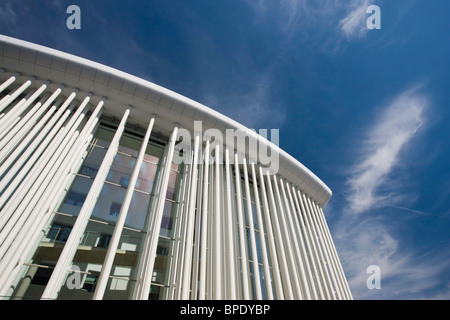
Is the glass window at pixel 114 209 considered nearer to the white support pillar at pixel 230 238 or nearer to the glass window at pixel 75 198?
the glass window at pixel 75 198

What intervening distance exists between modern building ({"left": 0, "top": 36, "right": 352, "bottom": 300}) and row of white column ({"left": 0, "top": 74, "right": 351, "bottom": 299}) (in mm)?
43

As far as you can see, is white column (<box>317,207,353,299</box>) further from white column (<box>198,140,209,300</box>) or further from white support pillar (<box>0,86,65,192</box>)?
white support pillar (<box>0,86,65,192</box>)

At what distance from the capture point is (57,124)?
26.1 ft

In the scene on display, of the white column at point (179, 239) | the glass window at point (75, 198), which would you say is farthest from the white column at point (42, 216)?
the white column at point (179, 239)

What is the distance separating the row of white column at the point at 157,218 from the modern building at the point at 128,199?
0.14 ft

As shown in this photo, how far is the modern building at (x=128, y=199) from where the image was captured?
6168 millimetres

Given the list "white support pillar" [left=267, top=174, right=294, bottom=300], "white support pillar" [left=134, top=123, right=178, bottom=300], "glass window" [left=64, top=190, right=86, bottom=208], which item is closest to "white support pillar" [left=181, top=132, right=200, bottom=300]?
"white support pillar" [left=134, top=123, right=178, bottom=300]

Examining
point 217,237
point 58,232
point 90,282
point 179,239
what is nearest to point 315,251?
point 217,237

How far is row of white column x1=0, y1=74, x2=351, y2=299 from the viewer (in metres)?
5.95

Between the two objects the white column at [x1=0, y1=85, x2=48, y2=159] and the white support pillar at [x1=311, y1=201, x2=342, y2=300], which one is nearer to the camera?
the white column at [x1=0, y1=85, x2=48, y2=159]

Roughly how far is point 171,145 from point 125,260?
4447mm
